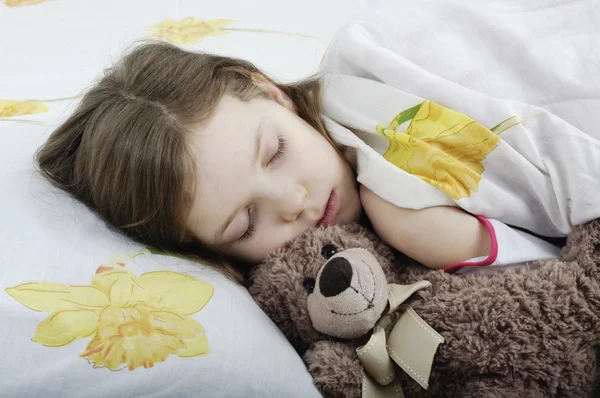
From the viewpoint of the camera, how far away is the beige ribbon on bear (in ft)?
2.42

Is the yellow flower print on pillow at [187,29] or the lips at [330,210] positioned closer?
the lips at [330,210]

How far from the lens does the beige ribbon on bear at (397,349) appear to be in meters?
0.74

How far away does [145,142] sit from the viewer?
34.6 inches

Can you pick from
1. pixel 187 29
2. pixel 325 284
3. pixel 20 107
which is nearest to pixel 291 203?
pixel 325 284

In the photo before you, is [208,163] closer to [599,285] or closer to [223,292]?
[223,292]

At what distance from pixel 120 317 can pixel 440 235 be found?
42 cm

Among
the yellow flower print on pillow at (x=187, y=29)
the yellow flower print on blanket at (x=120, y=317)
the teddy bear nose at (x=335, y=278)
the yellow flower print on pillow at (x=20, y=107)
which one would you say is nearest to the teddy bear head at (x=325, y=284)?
the teddy bear nose at (x=335, y=278)

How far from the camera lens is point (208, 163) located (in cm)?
87

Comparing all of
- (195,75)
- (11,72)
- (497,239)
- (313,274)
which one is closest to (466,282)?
(497,239)

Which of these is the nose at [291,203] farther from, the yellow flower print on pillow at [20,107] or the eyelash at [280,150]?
the yellow flower print on pillow at [20,107]

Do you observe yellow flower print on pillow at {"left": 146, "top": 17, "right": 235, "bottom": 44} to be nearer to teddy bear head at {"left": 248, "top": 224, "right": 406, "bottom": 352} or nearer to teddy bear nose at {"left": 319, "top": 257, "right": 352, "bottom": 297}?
teddy bear head at {"left": 248, "top": 224, "right": 406, "bottom": 352}

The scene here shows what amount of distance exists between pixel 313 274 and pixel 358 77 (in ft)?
1.23

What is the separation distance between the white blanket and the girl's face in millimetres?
76

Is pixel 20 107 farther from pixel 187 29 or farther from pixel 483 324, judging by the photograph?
pixel 483 324
